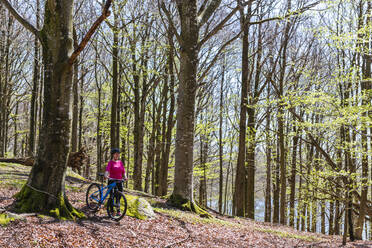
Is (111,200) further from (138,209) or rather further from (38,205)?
(38,205)

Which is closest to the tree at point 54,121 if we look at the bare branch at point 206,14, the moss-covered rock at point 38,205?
the moss-covered rock at point 38,205

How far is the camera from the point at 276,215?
17156 millimetres

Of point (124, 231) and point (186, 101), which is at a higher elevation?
point (186, 101)

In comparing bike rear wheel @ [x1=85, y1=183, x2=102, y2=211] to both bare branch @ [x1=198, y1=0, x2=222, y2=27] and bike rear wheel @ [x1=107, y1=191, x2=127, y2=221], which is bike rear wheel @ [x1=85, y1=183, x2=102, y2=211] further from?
bare branch @ [x1=198, y1=0, x2=222, y2=27]

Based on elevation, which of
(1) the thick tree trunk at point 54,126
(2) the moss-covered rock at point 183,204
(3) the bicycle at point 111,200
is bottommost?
(2) the moss-covered rock at point 183,204

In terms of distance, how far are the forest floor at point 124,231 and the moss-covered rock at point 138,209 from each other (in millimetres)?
194

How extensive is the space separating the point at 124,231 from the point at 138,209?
4.21 feet

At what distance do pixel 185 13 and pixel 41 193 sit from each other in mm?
6734

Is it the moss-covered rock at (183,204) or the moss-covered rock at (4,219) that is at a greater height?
the moss-covered rock at (4,219)

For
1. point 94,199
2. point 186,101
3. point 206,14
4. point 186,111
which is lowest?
point 94,199

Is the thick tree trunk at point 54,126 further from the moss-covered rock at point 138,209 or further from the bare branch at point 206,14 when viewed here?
the bare branch at point 206,14

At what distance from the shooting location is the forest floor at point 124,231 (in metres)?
4.43

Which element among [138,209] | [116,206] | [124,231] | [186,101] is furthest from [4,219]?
[186,101]

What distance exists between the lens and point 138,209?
7023 millimetres
